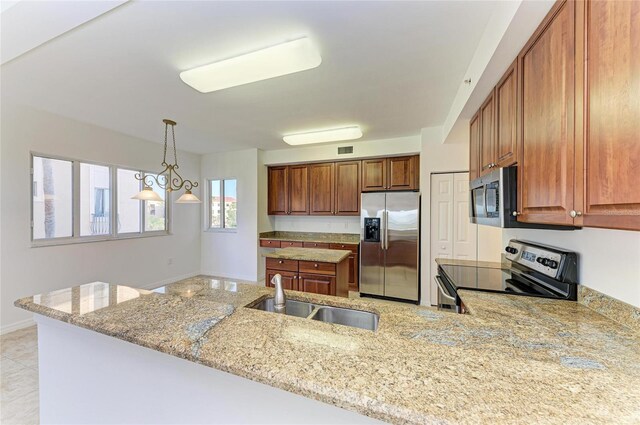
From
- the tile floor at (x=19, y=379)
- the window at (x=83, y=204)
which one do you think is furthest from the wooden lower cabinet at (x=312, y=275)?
the window at (x=83, y=204)

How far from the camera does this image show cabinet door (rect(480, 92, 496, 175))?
1962 millimetres

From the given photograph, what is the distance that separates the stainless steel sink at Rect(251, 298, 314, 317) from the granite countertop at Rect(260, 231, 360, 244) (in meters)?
3.09

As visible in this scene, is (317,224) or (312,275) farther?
(317,224)

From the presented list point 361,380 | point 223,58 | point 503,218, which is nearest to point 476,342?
point 361,380

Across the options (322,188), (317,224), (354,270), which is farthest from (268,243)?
(354,270)

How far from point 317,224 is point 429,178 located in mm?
2390

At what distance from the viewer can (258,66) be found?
6.40 feet

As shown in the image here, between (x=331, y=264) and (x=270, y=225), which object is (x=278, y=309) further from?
(x=270, y=225)

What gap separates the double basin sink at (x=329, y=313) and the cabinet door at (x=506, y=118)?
129cm

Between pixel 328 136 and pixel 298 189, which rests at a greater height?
pixel 328 136

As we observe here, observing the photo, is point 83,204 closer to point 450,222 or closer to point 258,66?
point 258,66

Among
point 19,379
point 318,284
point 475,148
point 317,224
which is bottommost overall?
point 19,379

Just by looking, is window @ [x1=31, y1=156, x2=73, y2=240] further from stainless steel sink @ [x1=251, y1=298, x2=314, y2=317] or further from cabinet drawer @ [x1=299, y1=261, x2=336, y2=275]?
stainless steel sink @ [x1=251, y1=298, x2=314, y2=317]

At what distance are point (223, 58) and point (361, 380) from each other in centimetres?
232
